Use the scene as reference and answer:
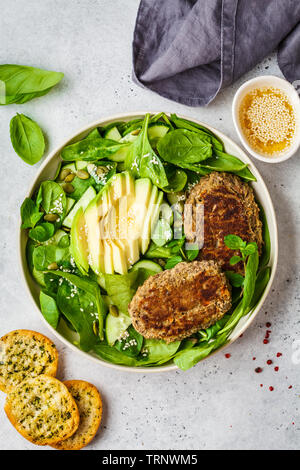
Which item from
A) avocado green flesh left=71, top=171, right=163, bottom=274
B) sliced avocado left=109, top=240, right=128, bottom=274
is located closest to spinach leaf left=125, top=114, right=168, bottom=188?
avocado green flesh left=71, top=171, right=163, bottom=274

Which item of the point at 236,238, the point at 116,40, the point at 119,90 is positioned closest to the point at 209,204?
the point at 236,238

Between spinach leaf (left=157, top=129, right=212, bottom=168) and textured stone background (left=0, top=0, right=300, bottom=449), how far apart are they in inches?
15.0

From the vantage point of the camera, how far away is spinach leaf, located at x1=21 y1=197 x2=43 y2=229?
2504 millimetres

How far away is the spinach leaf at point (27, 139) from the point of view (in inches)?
105

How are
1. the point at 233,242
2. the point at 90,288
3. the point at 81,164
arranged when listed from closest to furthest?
the point at 233,242, the point at 90,288, the point at 81,164

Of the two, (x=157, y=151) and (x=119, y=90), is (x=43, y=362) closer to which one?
(x=157, y=151)

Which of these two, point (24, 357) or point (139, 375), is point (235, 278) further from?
point (24, 357)

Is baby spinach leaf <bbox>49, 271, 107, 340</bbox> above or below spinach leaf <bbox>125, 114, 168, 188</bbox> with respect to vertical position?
below

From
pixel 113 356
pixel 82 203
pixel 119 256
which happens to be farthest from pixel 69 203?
pixel 113 356

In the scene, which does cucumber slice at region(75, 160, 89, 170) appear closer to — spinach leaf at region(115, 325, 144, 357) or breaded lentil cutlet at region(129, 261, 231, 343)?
breaded lentil cutlet at region(129, 261, 231, 343)

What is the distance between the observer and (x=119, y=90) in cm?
280

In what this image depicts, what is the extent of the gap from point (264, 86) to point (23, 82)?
1519 mm

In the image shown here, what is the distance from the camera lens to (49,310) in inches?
98.8

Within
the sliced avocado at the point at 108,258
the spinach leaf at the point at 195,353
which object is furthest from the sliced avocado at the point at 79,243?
the spinach leaf at the point at 195,353
